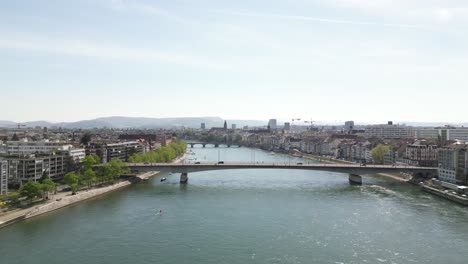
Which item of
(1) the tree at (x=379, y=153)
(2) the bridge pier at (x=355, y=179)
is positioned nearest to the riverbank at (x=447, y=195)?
(2) the bridge pier at (x=355, y=179)

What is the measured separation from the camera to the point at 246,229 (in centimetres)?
1906

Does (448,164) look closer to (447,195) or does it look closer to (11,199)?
(447,195)

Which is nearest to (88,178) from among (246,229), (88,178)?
(88,178)

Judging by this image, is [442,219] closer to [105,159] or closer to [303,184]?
[303,184]

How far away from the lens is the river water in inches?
615

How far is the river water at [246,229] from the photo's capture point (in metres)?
15.6

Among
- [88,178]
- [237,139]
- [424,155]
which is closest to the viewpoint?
[88,178]

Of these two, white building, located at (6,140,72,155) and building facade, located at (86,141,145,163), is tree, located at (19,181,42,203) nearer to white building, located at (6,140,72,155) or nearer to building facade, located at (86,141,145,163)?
white building, located at (6,140,72,155)

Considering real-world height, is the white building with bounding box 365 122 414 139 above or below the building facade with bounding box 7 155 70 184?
above

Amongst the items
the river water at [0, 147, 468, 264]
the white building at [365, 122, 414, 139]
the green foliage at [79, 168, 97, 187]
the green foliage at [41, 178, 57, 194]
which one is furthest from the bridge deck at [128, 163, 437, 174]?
the white building at [365, 122, 414, 139]

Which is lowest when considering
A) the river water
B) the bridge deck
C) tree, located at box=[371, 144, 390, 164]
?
the river water

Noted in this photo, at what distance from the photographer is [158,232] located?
18.6 m

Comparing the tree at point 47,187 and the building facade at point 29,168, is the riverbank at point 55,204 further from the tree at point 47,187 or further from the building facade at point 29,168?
the building facade at point 29,168

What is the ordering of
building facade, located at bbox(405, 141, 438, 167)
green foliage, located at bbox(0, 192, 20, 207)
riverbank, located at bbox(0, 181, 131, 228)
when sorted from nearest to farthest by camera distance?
riverbank, located at bbox(0, 181, 131, 228), green foliage, located at bbox(0, 192, 20, 207), building facade, located at bbox(405, 141, 438, 167)
